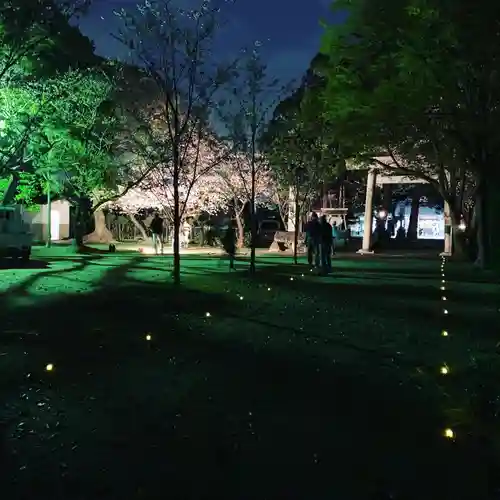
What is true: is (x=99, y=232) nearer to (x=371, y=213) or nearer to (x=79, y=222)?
(x=79, y=222)

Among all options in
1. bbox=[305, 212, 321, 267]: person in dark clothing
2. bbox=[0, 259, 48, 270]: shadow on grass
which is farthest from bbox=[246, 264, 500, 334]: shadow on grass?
bbox=[0, 259, 48, 270]: shadow on grass

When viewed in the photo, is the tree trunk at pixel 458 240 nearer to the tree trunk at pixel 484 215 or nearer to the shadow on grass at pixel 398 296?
the tree trunk at pixel 484 215

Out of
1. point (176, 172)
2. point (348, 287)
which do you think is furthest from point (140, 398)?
point (348, 287)

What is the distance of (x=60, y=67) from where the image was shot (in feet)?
85.7

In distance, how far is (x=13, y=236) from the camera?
934 inches

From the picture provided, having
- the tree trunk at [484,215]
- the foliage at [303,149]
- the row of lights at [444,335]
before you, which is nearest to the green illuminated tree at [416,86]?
the tree trunk at [484,215]

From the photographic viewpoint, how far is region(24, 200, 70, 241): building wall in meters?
41.4

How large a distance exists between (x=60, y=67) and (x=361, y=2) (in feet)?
35.1

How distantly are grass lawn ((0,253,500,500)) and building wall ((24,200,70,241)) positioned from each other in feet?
93.8

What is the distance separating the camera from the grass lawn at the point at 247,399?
14.6ft

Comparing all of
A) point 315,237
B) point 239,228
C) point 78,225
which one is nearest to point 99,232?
point 239,228

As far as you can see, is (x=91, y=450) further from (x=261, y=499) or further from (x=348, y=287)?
(x=348, y=287)

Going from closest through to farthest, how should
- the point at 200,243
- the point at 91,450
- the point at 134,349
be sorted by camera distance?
1. the point at 91,450
2. the point at 134,349
3. the point at 200,243

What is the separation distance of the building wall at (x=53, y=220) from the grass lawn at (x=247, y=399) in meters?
28.6
